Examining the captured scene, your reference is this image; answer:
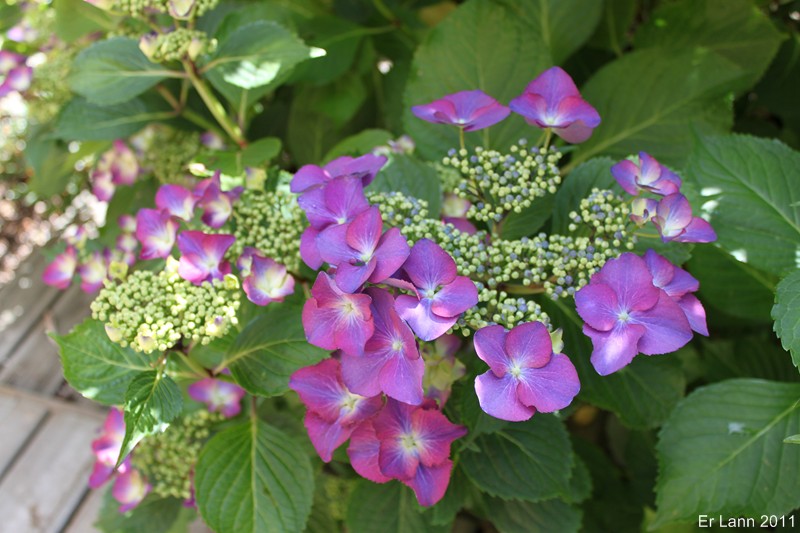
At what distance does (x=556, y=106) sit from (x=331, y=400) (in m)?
0.37

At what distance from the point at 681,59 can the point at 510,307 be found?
653 mm

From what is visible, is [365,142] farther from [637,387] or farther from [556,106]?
[637,387]

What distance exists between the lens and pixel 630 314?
1.96 ft

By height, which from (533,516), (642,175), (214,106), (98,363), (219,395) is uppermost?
(642,175)

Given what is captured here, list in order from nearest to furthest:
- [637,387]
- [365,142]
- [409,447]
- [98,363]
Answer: [409,447], [98,363], [637,387], [365,142]

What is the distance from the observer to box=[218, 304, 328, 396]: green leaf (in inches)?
30.2

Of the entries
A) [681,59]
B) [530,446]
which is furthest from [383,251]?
[681,59]

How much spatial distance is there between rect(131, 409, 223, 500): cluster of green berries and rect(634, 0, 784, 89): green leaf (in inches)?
38.0

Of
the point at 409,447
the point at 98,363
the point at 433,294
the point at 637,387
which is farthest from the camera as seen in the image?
the point at 637,387

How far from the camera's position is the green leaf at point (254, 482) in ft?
2.59

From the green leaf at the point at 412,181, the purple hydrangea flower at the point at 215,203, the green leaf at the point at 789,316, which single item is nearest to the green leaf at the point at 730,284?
the green leaf at the point at 789,316

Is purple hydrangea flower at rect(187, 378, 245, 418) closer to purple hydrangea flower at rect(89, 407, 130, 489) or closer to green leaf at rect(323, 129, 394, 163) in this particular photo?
purple hydrangea flower at rect(89, 407, 130, 489)

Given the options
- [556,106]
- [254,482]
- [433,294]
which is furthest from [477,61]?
[254,482]

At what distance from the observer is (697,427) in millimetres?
829
